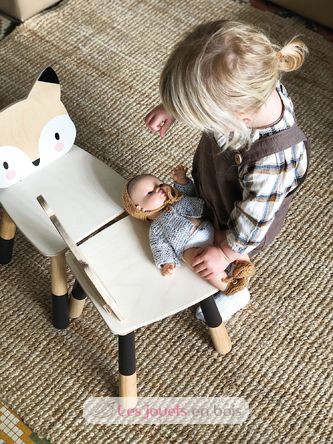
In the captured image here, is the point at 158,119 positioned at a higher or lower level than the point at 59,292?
higher

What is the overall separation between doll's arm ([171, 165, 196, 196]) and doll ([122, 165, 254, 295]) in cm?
5

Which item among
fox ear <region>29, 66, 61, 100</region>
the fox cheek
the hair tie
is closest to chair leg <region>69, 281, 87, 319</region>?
the fox cheek

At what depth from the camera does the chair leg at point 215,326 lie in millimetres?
1011

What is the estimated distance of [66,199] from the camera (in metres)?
1.02

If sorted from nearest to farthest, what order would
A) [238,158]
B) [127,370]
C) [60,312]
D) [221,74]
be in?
[221,74] < [238,158] < [127,370] < [60,312]

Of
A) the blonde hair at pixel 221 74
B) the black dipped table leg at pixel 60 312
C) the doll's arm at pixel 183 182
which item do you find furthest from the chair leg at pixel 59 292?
the blonde hair at pixel 221 74

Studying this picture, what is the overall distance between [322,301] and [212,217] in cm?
32

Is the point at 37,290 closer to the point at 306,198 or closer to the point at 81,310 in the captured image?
the point at 81,310

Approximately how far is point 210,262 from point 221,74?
0.29m

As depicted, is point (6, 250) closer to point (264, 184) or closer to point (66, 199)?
point (66, 199)

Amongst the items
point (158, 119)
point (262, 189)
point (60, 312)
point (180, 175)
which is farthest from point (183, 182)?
point (60, 312)

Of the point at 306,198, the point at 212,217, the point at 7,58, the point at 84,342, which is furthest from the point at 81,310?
the point at 7,58

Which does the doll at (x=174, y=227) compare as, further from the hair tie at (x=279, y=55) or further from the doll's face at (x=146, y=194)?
the hair tie at (x=279, y=55)

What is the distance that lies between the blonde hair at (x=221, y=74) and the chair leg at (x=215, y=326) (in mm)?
312
